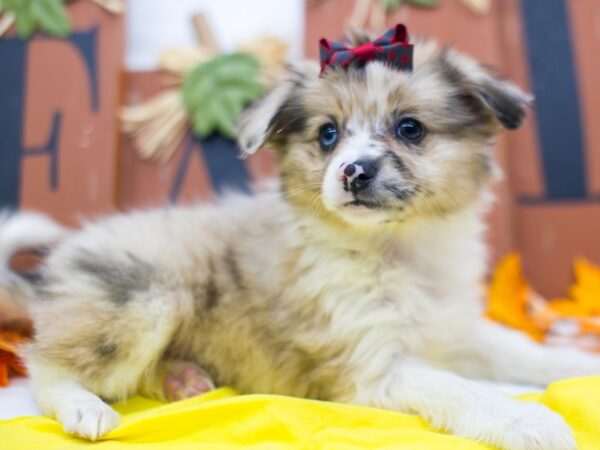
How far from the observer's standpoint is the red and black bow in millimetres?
2020

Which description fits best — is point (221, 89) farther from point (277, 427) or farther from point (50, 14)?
point (277, 427)

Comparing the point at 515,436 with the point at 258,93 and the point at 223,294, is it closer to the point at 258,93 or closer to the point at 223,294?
the point at 223,294

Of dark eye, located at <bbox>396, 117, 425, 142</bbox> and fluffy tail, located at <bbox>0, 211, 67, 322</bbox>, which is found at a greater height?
dark eye, located at <bbox>396, 117, 425, 142</bbox>

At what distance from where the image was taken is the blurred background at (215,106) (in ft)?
10.4

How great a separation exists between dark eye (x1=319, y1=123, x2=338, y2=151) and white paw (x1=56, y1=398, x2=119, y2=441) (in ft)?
3.86

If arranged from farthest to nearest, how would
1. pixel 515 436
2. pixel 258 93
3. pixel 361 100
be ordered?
pixel 258 93 → pixel 361 100 → pixel 515 436

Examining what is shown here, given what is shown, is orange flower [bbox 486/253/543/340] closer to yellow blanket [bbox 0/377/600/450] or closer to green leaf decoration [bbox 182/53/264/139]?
yellow blanket [bbox 0/377/600/450]

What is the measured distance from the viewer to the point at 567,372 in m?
2.21

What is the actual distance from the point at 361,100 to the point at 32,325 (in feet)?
5.11

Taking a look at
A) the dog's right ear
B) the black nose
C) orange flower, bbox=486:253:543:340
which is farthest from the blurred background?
the black nose

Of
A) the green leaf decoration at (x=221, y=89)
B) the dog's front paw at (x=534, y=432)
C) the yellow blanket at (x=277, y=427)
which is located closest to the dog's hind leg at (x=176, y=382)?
the yellow blanket at (x=277, y=427)

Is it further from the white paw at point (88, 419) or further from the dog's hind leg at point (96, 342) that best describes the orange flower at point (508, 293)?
the white paw at point (88, 419)

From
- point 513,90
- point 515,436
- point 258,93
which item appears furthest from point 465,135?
point 258,93

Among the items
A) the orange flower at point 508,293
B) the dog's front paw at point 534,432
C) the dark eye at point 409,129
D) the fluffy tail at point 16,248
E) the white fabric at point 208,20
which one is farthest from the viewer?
the white fabric at point 208,20
